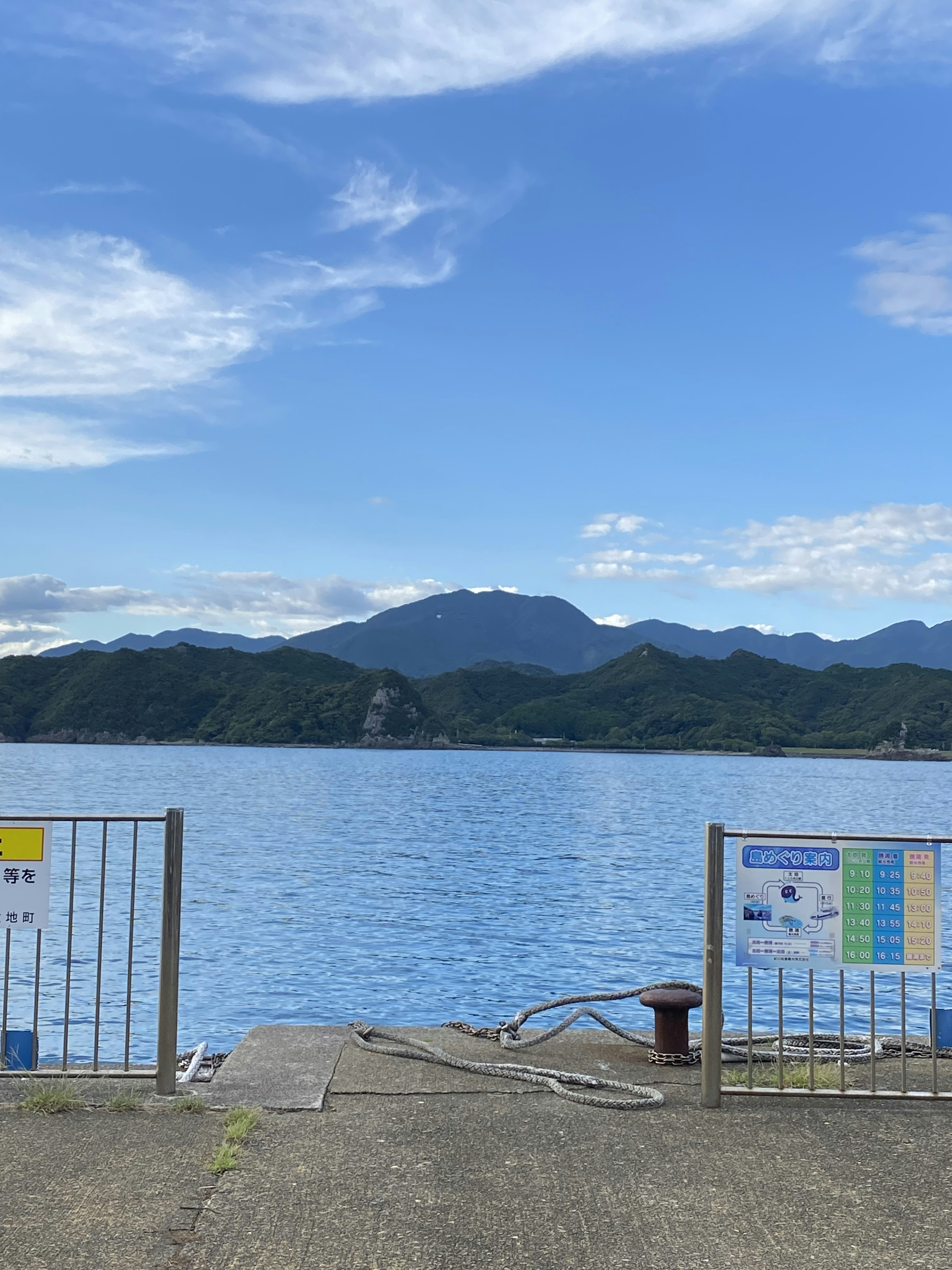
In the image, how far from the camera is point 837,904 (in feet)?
21.2

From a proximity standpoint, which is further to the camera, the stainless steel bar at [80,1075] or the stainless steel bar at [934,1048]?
the stainless steel bar at [80,1075]

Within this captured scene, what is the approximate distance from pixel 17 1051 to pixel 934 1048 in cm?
530

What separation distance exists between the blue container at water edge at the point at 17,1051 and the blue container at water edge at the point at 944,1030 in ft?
18.5

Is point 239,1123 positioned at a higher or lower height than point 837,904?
lower

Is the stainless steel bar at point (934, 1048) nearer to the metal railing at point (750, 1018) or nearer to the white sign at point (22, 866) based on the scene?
the metal railing at point (750, 1018)

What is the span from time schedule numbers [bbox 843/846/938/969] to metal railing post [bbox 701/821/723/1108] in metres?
0.71

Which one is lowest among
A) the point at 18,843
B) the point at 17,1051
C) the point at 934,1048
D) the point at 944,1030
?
the point at 17,1051

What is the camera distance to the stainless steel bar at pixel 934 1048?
6387 mm


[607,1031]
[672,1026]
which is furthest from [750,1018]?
[607,1031]

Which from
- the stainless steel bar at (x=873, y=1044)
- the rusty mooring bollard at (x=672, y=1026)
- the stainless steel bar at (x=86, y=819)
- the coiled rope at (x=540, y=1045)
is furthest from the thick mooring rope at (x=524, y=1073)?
the stainless steel bar at (x=86, y=819)

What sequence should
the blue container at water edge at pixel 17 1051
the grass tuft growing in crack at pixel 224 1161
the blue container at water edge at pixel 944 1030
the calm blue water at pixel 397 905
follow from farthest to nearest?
1. the calm blue water at pixel 397 905
2. the blue container at water edge at pixel 944 1030
3. the blue container at water edge at pixel 17 1051
4. the grass tuft growing in crack at pixel 224 1161

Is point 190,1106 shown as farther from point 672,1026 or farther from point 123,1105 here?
point 672,1026

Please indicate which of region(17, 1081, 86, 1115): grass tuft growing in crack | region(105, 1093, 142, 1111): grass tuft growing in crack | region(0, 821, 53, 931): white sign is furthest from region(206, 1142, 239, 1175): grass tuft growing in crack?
region(0, 821, 53, 931): white sign

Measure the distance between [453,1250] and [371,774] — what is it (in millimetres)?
136208
